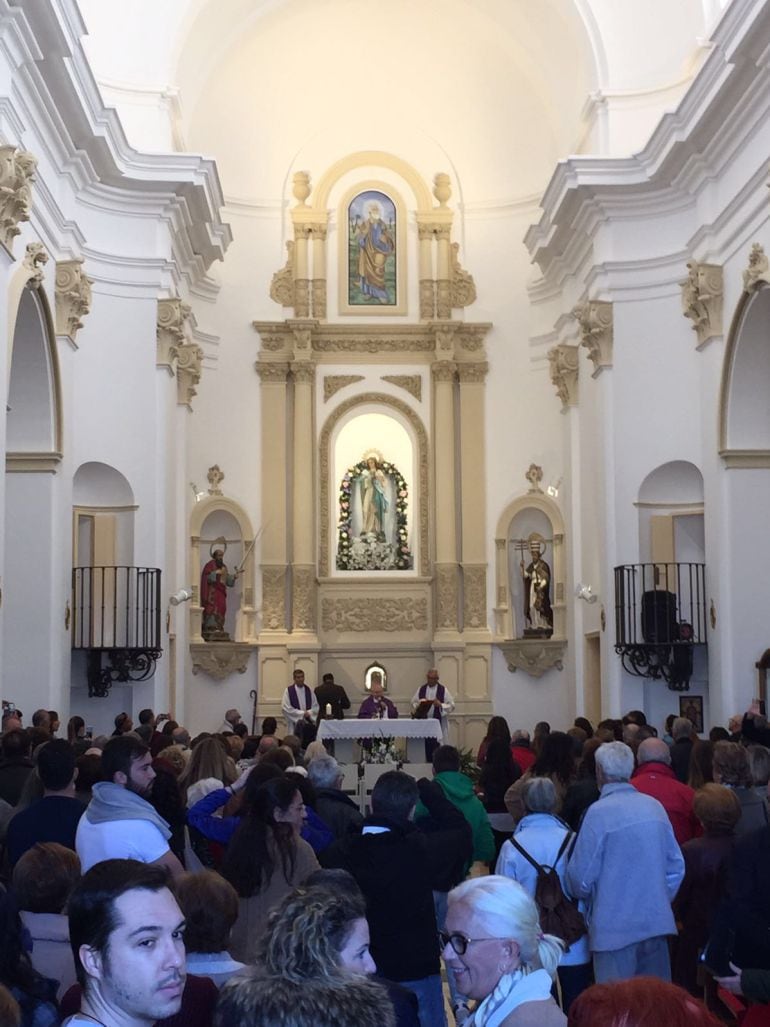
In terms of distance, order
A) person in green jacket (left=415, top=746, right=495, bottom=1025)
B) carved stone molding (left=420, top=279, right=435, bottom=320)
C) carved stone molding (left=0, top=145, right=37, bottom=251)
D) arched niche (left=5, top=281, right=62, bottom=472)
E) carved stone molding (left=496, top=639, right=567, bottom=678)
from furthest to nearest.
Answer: carved stone molding (left=420, top=279, right=435, bottom=320) → carved stone molding (left=496, top=639, right=567, bottom=678) → arched niche (left=5, top=281, right=62, bottom=472) → carved stone molding (left=0, top=145, right=37, bottom=251) → person in green jacket (left=415, top=746, right=495, bottom=1025)

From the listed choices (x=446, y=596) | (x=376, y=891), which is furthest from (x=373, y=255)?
(x=376, y=891)

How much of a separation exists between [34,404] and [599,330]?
7.23 m

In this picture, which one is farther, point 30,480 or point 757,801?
point 30,480

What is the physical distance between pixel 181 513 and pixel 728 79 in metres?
10.1

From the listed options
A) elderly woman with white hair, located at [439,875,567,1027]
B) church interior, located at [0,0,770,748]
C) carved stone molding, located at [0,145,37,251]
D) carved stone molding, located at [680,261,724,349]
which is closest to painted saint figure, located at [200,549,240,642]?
church interior, located at [0,0,770,748]

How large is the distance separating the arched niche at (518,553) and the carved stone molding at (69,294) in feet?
29.2

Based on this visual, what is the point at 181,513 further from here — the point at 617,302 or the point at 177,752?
the point at 177,752

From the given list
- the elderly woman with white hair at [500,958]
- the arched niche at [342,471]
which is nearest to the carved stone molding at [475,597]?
the arched niche at [342,471]

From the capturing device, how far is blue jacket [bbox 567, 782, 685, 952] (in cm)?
675

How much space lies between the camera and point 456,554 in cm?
2372

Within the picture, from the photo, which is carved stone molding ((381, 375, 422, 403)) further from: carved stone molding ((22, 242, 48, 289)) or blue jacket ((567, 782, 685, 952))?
blue jacket ((567, 782, 685, 952))

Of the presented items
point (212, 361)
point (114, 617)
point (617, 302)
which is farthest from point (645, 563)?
point (212, 361)

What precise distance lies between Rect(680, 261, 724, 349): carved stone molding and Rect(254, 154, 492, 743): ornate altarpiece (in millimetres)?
6361

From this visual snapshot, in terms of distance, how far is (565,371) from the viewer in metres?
22.4
